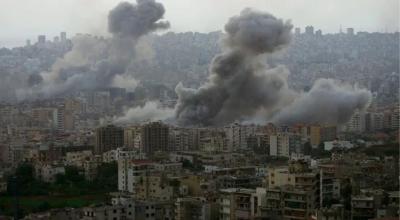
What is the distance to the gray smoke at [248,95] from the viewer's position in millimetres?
10414

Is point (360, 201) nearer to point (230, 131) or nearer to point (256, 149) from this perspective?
point (256, 149)

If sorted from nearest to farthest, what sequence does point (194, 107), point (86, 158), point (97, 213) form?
point (97, 213), point (86, 158), point (194, 107)

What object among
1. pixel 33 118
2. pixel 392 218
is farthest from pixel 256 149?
pixel 392 218

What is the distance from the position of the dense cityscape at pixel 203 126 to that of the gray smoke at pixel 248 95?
0.7 inches

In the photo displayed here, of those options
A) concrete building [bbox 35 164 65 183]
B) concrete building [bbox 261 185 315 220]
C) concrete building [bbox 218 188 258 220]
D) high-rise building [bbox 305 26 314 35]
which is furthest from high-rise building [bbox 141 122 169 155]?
concrete building [bbox 261 185 315 220]

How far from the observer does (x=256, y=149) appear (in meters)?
9.20

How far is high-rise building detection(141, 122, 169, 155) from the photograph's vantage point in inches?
356

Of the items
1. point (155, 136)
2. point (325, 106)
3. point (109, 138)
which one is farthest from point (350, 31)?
point (109, 138)

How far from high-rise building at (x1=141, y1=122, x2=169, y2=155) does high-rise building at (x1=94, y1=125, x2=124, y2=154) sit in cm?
25

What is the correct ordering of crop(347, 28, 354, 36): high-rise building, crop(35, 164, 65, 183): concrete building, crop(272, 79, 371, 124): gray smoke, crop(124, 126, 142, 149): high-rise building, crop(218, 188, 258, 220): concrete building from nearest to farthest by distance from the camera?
1. crop(218, 188, 258, 220): concrete building
2. crop(35, 164, 65, 183): concrete building
3. crop(124, 126, 142, 149): high-rise building
4. crop(347, 28, 354, 36): high-rise building
5. crop(272, 79, 371, 124): gray smoke

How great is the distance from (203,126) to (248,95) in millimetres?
724

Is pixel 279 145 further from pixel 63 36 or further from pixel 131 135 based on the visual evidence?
pixel 63 36

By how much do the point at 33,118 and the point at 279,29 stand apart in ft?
10.6

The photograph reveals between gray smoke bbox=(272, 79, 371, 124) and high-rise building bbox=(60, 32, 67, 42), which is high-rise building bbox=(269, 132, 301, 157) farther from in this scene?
high-rise building bbox=(60, 32, 67, 42)
